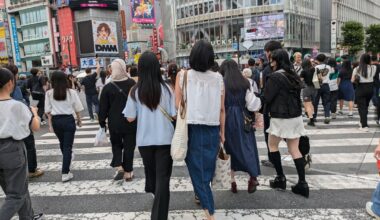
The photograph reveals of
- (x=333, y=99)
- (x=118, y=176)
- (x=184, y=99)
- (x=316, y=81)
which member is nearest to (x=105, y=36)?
(x=333, y=99)

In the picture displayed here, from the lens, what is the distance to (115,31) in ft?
216

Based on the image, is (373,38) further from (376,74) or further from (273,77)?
(273,77)

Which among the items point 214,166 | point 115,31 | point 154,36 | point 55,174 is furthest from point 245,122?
point 115,31

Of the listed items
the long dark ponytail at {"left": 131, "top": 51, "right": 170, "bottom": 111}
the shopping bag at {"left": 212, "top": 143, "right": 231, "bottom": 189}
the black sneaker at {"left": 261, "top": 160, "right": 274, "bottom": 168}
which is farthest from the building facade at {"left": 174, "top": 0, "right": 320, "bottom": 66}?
the long dark ponytail at {"left": 131, "top": 51, "right": 170, "bottom": 111}

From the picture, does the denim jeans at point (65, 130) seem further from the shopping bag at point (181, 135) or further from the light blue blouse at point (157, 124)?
the shopping bag at point (181, 135)

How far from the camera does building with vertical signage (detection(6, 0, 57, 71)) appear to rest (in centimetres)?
6619

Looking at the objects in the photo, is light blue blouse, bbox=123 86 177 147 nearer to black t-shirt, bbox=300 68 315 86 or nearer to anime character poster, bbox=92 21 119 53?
black t-shirt, bbox=300 68 315 86

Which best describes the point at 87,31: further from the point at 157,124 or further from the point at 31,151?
the point at 157,124

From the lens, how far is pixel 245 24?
4956 cm

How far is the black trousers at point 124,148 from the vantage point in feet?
16.2

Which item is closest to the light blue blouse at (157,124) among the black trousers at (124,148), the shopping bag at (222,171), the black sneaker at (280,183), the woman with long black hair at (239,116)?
the shopping bag at (222,171)

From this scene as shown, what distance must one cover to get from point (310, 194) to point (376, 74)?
5198 mm

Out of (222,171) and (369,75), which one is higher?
(369,75)

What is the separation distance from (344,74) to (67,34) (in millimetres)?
64336
